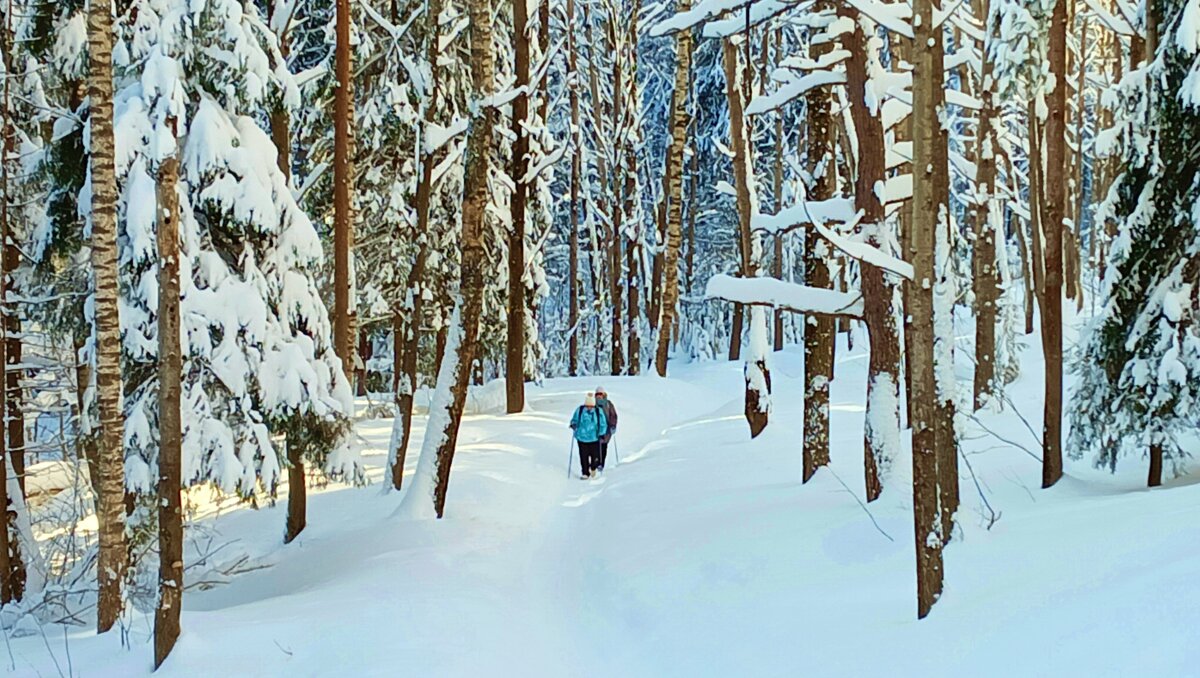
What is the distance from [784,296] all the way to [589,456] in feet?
21.5

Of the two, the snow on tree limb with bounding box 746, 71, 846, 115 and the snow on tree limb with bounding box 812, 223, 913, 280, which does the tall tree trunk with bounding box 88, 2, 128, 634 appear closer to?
the snow on tree limb with bounding box 812, 223, 913, 280

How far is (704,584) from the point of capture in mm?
7832

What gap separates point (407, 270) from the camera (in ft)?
68.5

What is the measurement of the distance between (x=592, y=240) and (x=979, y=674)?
90.8 ft

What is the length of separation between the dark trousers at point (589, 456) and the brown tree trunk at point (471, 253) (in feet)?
12.0

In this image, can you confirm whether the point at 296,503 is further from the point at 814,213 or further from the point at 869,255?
the point at 869,255

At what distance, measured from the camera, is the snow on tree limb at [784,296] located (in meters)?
9.09

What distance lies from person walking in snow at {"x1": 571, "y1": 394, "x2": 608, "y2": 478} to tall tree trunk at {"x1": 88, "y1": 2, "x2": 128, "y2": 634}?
8.20 metres

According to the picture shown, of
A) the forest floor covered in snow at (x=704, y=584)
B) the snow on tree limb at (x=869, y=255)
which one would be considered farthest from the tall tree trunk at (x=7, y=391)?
the snow on tree limb at (x=869, y=255)

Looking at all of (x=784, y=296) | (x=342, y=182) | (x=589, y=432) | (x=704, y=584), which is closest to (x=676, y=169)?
(x=589, y=432)

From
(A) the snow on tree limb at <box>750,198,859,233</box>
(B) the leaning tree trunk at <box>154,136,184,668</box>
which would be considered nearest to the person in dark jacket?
(A) the snow on tree limb at <box>750,198,859,233</box>

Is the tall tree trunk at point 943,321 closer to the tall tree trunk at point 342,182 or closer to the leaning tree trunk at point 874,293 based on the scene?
the leaning tree trunk at point 874,293

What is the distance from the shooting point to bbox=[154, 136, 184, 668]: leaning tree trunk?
670 centimetres

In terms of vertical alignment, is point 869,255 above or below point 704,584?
above
